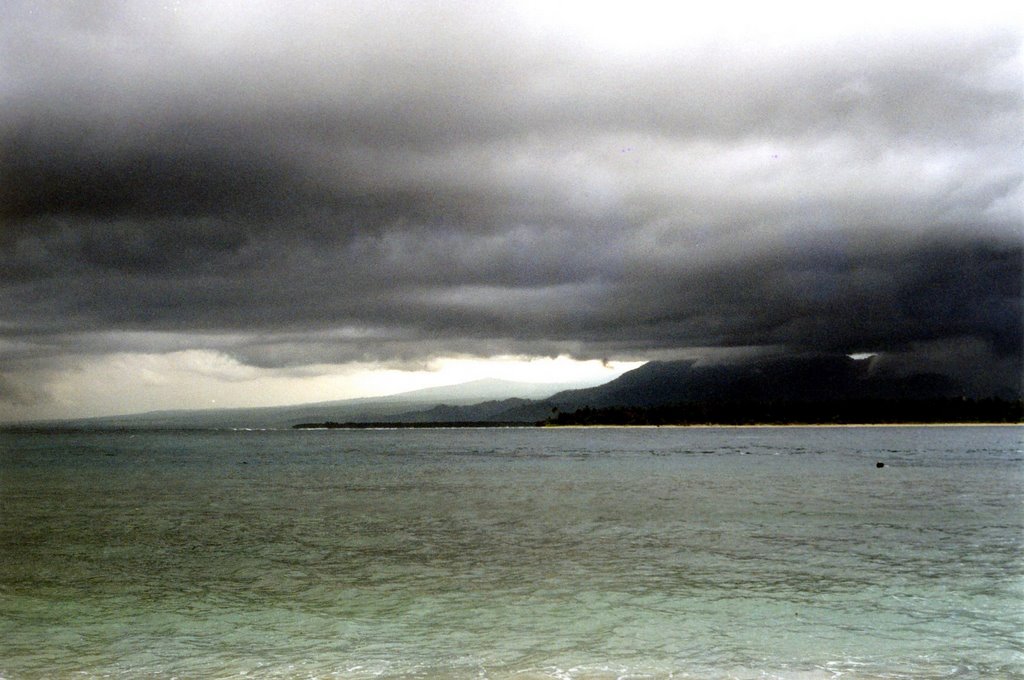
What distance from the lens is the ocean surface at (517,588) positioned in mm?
19359

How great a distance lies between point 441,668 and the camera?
18.6 m

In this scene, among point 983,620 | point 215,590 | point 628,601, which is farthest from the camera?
point 215,590

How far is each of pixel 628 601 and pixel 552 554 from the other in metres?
10.0

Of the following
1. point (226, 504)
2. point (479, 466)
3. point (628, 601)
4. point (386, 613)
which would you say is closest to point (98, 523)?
point (226, 504)

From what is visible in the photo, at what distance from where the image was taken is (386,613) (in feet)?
78.9

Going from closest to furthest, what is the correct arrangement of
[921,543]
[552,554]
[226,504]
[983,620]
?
[983,620]
[552,554]
[921,543]
[226,504]

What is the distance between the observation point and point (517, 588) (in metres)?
27.6

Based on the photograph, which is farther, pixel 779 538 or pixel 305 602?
pixel 779 538

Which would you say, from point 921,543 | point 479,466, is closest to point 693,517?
point 921,543

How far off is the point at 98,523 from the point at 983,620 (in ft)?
148

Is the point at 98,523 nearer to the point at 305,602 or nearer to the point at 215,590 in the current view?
the point at 215,590

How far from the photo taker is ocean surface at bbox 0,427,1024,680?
19.4 metres

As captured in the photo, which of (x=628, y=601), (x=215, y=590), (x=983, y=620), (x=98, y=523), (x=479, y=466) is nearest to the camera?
(x=983, y=620)

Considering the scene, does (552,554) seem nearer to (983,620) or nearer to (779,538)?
(779,538)
